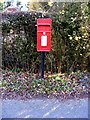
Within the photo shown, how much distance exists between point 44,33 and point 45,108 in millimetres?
1500

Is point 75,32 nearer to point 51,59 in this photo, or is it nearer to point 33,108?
point 51,59

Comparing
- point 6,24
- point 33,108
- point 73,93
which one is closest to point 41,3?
point 6,24

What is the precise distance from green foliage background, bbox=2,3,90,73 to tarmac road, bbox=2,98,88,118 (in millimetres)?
1567

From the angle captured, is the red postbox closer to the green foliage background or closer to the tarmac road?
the green foliage background

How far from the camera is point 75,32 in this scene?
590 centimetres

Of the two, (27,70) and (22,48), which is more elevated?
(22,48)

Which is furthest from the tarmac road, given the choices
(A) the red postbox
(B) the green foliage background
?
(B) the green foliage background

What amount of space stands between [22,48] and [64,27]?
99 cm

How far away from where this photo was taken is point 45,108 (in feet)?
14.3

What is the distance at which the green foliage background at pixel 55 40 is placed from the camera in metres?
5.82

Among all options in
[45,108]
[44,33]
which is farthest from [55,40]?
[45,108]

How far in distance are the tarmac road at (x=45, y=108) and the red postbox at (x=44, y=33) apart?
1128 mm

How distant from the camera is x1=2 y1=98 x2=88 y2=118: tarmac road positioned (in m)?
4.13

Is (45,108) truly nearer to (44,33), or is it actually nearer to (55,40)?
(44,33)
